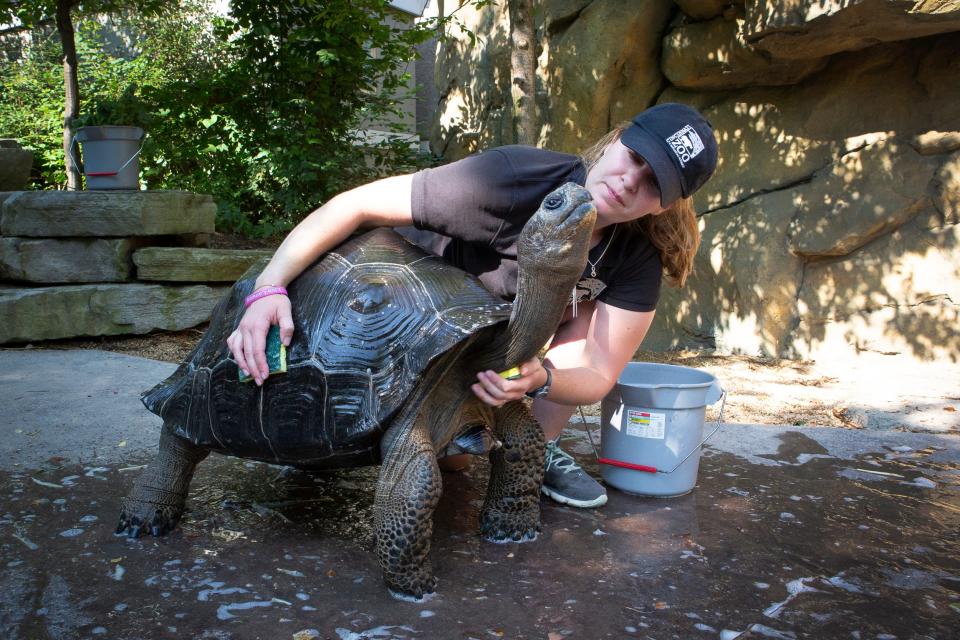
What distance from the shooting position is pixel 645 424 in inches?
115

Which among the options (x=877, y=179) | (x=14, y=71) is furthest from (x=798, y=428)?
(x=14, y=71)

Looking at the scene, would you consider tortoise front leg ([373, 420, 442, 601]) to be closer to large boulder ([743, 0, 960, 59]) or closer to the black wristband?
the black wristband

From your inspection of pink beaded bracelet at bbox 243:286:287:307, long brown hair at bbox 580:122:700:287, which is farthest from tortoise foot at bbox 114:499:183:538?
long brown hair at bbox 580:122:700:287

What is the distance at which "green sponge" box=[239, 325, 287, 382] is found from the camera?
2.23 meters

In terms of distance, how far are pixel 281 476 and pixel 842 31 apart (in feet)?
16.4

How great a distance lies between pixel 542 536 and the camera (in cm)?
257

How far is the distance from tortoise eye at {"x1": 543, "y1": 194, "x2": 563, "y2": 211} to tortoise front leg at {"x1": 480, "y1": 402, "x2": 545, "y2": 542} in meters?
0.82

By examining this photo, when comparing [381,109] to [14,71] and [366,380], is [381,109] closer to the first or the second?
[366,380]

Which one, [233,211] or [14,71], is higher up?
[14,71]

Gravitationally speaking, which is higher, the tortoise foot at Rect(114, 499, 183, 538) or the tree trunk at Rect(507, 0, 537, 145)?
the tree trunk at Rect(507, 0, 537, 145)

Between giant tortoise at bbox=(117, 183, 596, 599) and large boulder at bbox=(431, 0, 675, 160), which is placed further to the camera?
large boulder at bbox=(431, 0, 675, 160)

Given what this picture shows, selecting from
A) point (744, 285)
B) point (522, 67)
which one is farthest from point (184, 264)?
point (744, 285)

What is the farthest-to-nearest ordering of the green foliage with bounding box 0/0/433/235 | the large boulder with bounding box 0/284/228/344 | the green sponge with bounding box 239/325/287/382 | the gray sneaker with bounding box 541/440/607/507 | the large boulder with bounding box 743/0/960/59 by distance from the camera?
1. the green foliage with bounding box 0/0/433/235
2. the large boulder with bounding box 0/284/228/344
3. the large boulder with bounding box 743/0/960/59
4. the gray sneaker with bounding box 541/440/607/507
5. the green sponge with bounding box 239/325/287/382

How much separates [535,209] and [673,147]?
0.47 meters
